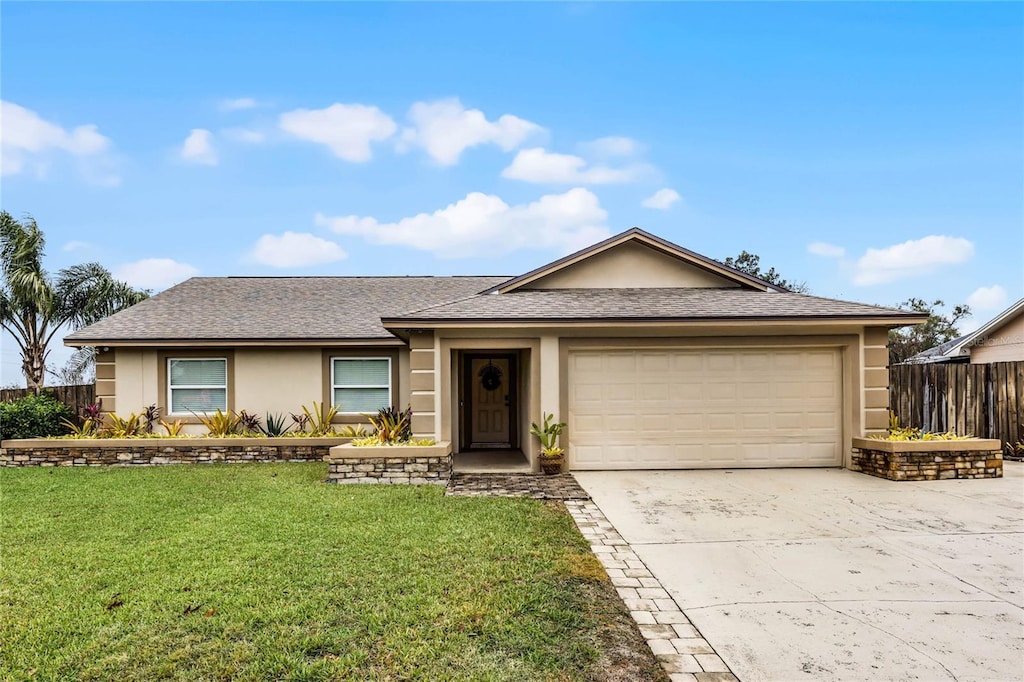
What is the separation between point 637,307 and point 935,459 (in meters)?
5.37

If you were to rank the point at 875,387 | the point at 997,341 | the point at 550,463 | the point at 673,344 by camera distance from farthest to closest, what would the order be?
the point at 997,341 < the point at 673,344 < the point at 875,387 < the point at 550,463

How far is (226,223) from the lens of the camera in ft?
64.3

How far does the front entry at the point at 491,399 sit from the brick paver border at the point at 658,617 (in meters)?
7.19

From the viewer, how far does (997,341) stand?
17297 mm

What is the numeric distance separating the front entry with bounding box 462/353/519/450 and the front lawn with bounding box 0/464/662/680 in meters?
5.77

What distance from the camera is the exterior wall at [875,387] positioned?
32.2 feet

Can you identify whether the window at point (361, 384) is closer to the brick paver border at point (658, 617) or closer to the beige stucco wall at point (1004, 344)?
the brick paver border at point (658, 617)

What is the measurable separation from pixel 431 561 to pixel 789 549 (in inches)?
137

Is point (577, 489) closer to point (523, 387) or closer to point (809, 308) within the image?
point (523, 387)

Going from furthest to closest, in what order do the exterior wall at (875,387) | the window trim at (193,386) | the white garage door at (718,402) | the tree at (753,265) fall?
1. the tree at (753,265)
2. the window trim at (193,386)
3. the white garage door at (718,402)
4. the exterior wall at (875,387)

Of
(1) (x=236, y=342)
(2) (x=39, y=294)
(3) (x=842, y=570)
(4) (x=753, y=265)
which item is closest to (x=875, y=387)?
(3) (x=842, y=570)

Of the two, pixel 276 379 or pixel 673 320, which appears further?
pixel 276 379

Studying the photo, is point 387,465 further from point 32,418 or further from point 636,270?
point 32,418

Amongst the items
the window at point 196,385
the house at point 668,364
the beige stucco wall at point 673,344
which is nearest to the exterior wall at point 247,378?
the window at point 196,385
